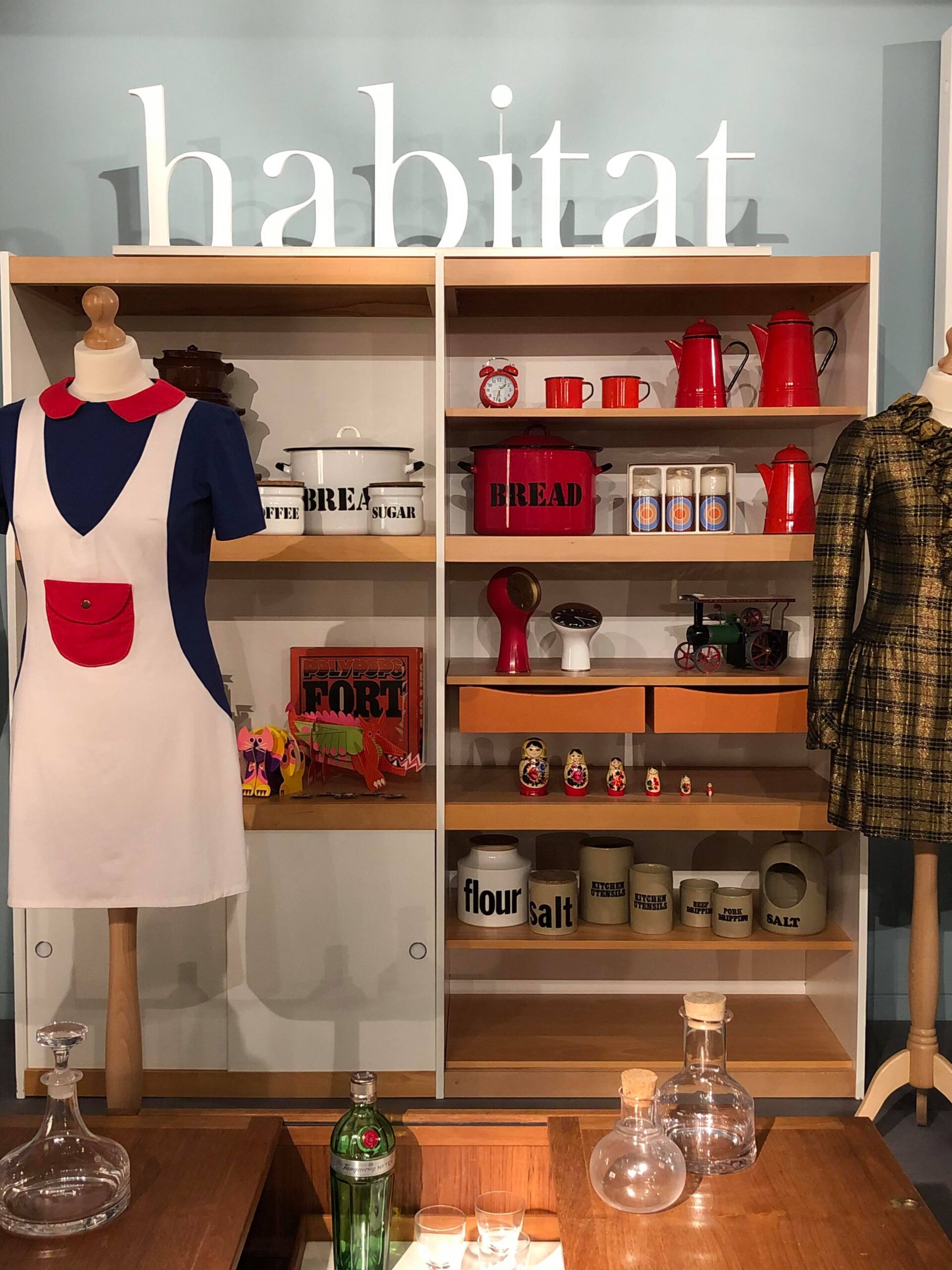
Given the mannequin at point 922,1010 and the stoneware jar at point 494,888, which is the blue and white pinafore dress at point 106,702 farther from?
the mannequin at point 922,1010

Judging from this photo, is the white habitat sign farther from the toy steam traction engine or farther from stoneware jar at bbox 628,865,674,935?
stoneware jar at bbox 628,865,674,935

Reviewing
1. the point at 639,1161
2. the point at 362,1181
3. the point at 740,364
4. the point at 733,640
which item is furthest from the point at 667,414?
the point at 362,1181

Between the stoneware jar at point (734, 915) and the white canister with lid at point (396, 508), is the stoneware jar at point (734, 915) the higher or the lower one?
the lower one

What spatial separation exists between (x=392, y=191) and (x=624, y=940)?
1.82 meters

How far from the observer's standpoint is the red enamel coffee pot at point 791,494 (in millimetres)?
2656

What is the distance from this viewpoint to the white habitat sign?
2613 mm

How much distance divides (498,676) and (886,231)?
5.10 feet

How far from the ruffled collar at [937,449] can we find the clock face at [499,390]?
2.79ft

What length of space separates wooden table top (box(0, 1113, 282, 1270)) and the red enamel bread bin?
1407 mm

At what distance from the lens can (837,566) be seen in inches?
91.0

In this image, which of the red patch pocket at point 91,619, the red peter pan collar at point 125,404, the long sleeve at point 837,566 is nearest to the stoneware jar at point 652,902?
the long sleeve at point 837,566

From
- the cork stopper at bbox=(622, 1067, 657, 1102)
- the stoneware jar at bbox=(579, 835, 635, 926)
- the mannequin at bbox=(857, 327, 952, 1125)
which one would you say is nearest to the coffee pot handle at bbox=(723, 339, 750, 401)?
the mannequin at bbox=(857, 327, 952, 1125)

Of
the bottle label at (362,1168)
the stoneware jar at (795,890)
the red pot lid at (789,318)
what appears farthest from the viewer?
the stoneware jar at (795,890)

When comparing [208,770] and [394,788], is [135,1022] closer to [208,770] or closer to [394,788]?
[208,770]
